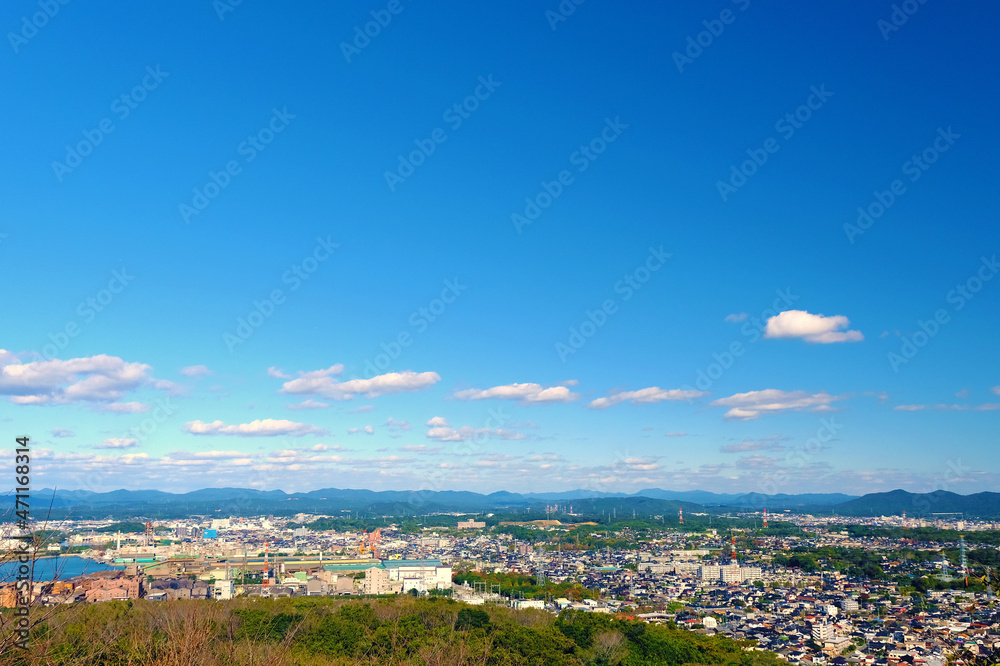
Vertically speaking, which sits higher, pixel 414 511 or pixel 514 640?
pixel 514 640

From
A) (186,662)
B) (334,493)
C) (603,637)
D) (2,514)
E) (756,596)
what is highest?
(2,514)

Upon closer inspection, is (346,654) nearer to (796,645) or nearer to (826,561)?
(796,645)

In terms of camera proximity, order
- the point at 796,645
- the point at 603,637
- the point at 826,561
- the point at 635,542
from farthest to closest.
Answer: the point at 635,542 < the point at 826,561 < the point at 796,645 < the point at 603,637

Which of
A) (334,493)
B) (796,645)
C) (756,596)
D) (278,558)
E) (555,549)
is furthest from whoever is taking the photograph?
(334,493)

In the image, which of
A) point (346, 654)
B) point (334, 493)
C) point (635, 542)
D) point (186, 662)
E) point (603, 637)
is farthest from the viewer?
point (334, 493)

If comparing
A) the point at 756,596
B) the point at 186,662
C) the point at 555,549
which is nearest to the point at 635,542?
the point at 555,549

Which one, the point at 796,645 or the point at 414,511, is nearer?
the point at 796,645

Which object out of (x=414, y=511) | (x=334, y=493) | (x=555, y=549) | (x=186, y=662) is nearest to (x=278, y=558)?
(x=555, y=549)

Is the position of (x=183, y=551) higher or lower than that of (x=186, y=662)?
lower

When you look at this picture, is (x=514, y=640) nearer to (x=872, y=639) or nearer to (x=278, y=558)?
(x=872, y=639)
